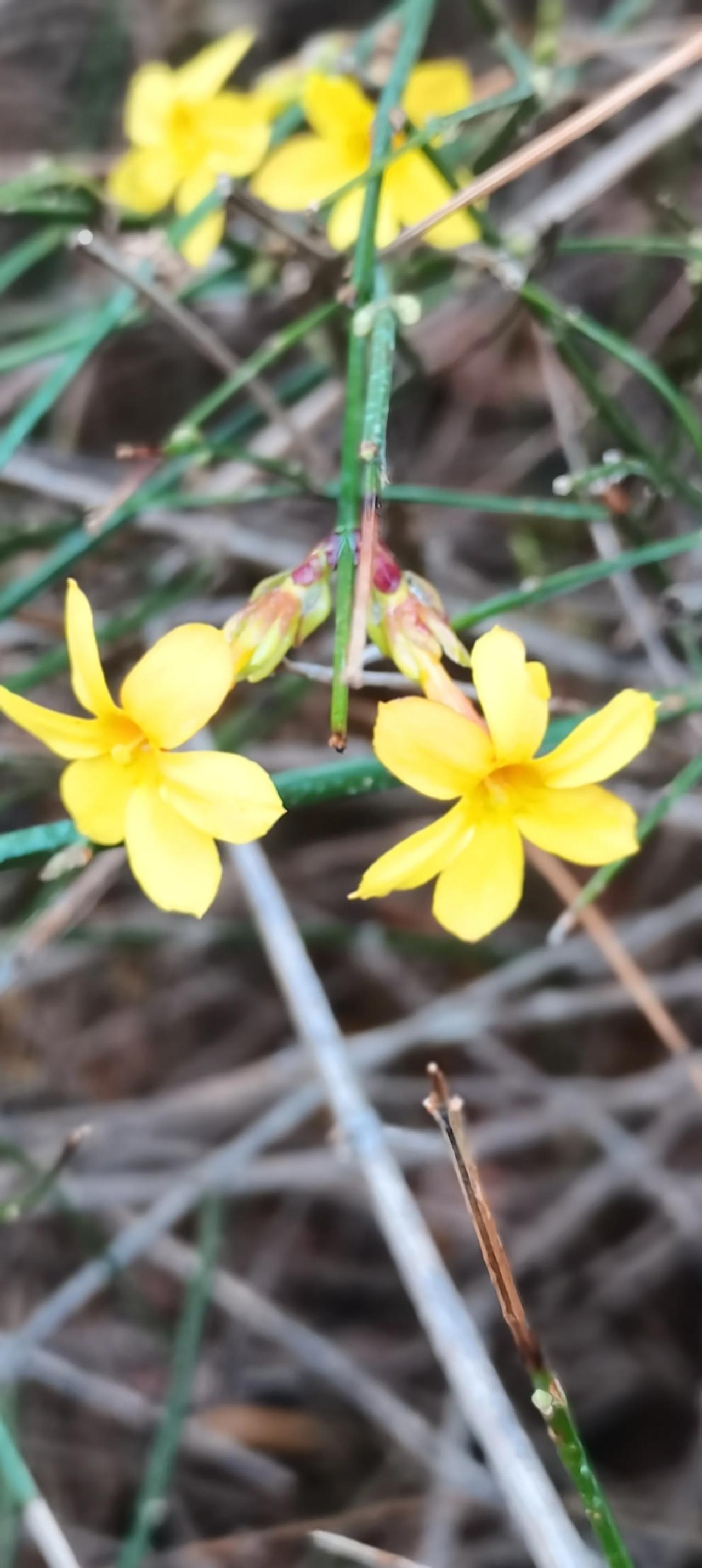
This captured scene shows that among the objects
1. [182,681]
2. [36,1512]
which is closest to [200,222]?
[182,681]

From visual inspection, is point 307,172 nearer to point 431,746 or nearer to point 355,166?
point 355,166

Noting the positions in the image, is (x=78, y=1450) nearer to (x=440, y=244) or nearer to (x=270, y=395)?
(x=270, y=395)

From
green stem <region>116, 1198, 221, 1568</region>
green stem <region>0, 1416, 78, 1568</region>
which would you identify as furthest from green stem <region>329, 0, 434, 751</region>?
green stem <region>116, 1198, 221, 1568</region>

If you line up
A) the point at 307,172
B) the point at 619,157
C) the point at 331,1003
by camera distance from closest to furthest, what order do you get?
the point at 307,172 < the point at 619,157 < the point at 331,1003

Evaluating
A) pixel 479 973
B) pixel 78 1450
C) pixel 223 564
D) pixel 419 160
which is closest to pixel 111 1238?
pixel 78 1450

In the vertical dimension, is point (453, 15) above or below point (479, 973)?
above
